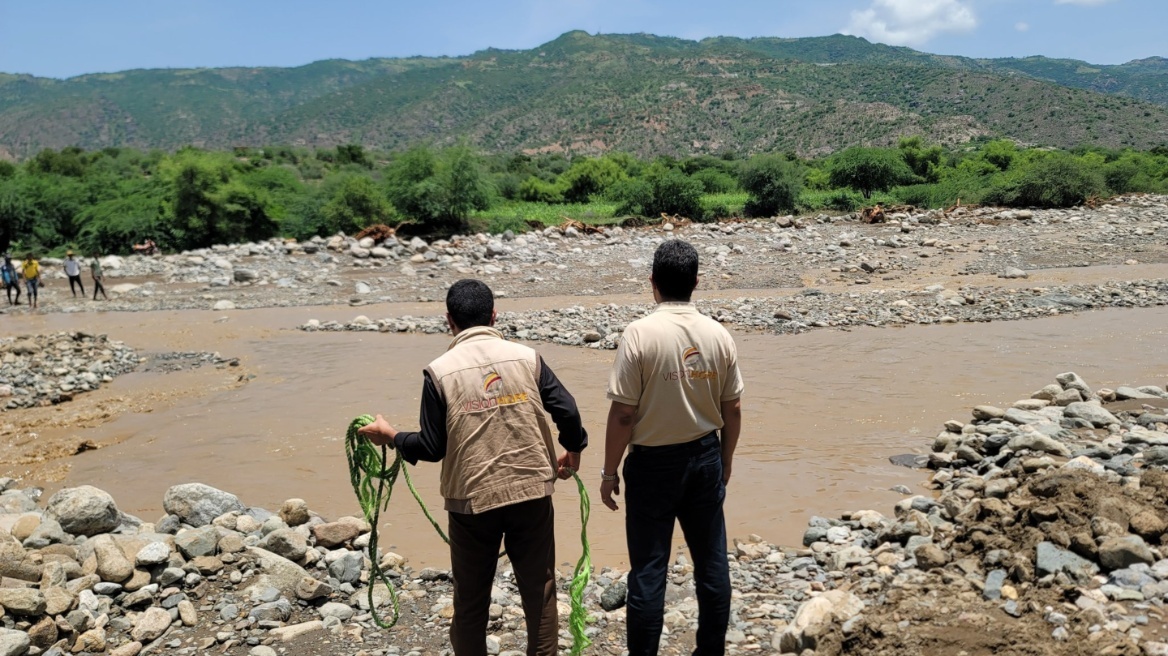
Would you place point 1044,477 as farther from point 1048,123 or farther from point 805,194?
point 1048,123

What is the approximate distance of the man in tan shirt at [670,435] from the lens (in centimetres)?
306

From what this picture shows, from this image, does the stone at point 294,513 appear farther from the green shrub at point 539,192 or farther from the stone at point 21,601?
the green shrub at point 539,192

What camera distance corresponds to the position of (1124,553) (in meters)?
3.74

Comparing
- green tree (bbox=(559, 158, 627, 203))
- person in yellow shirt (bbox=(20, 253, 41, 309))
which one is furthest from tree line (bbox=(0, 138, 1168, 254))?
A: person in yellow shirt (bbox=(20, 253, 41, 309))

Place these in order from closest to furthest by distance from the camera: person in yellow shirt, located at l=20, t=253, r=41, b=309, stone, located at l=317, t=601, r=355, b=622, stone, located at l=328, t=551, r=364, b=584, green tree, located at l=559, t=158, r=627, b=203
A: stone, located at l=317, t=601, r=355, b=622 < stone, located at l=328, t=551, r=364, b=584 < person in yellow shirt, located at l=20, t=253, r=41, b=309 < green tree, located at l=559, t=158, r=627, b=203

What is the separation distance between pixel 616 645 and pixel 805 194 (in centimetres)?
3138

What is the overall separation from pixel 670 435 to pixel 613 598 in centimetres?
156

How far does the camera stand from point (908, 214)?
2709 cm

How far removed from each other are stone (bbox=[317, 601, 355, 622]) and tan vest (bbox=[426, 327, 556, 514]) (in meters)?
1.65

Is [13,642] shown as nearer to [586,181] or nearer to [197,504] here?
[197,504]

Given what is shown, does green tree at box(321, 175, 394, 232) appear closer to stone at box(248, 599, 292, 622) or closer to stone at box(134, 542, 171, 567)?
stone at box(134, 542, 171, 567)

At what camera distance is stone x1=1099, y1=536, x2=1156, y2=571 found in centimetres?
372

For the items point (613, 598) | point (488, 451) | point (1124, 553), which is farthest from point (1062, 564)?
point (488, 451)

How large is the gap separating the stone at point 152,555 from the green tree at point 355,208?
A: 23589mm
